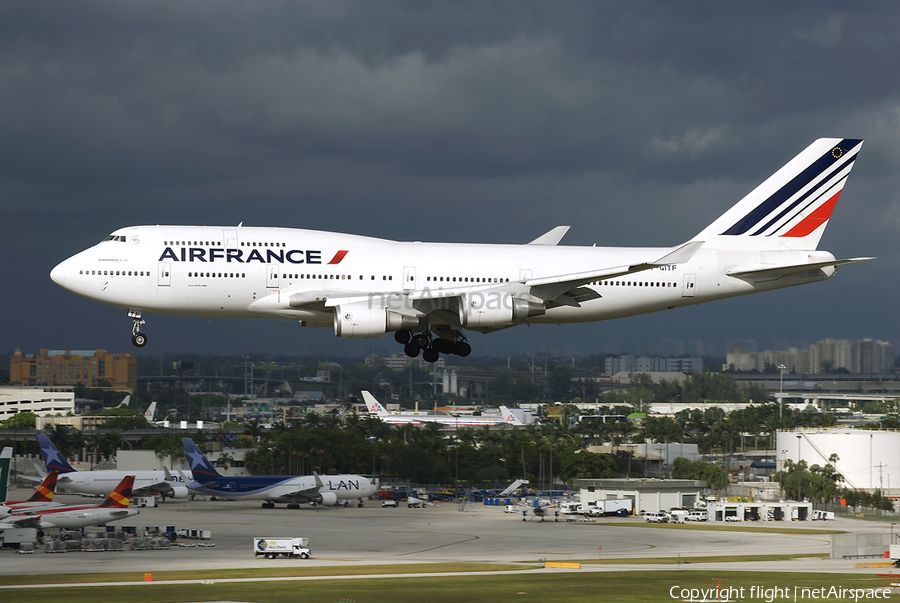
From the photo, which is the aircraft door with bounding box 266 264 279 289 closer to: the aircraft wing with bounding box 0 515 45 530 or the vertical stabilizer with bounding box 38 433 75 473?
the aircraft wing with bounding box 0 515 45 530

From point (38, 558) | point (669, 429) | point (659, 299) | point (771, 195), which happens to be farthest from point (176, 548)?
point (669, 429)

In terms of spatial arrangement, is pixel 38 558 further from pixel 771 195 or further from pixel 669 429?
pixel 669 429

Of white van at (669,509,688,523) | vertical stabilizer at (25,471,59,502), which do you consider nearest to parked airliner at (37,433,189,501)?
vertical stabilizer at (25,471,59,502)

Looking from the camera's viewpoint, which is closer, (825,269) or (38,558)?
(825,269)

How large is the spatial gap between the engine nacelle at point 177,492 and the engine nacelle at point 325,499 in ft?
48.0

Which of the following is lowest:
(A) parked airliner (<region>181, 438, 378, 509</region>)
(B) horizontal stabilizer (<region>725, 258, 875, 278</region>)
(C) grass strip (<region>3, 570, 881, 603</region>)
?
(A) parked airliner (<region>181, 438, 378, 509</region>)

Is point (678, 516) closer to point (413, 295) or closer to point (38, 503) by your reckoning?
point (38, 503)

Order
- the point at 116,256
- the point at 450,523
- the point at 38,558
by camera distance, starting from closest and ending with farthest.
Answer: the point at 116,256 < the point at 38,558 < the point at 450,523

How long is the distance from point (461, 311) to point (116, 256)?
16900 millimetres

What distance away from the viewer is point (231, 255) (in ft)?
156

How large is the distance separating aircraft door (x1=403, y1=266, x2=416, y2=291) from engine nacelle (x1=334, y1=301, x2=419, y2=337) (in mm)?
1886

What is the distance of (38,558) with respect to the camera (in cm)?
6700

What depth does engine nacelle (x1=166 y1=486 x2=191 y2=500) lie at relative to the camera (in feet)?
368

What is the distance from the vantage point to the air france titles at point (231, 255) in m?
47.4
